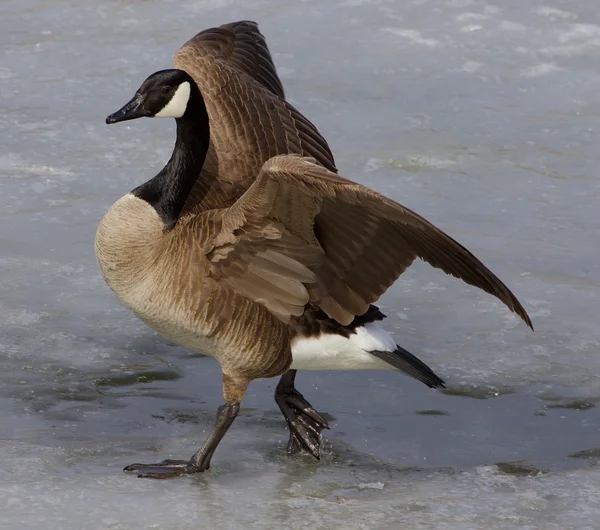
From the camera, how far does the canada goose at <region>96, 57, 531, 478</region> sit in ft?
14.1

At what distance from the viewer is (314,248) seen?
438 cm

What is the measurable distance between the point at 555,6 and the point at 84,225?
4.93m

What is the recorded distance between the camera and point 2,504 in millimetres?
3826

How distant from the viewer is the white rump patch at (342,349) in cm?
466

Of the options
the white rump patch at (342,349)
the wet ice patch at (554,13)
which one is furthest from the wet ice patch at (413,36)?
the white rump patch at (342,349)

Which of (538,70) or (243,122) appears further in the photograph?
(538,70)

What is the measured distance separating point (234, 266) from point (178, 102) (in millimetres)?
702

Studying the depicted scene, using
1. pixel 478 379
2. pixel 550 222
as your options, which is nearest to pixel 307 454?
pixel 478 379

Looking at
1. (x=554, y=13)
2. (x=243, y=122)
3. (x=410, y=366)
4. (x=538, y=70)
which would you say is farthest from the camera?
(x=554, y=13)

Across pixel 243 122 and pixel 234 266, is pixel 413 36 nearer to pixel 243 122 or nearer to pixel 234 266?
pixel 243 122

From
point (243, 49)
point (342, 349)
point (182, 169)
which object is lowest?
point (342, 349)

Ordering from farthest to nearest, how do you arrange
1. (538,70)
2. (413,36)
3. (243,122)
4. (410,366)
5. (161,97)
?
(413,36) < (538,70) < (243,122) < (410,366) < (161,97)

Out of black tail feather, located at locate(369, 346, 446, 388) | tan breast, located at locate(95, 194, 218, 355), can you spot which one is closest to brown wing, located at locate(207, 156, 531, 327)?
tan breast, located at locate(95, 194, 218, 355)

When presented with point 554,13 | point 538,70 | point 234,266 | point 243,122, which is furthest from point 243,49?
point 554,13
